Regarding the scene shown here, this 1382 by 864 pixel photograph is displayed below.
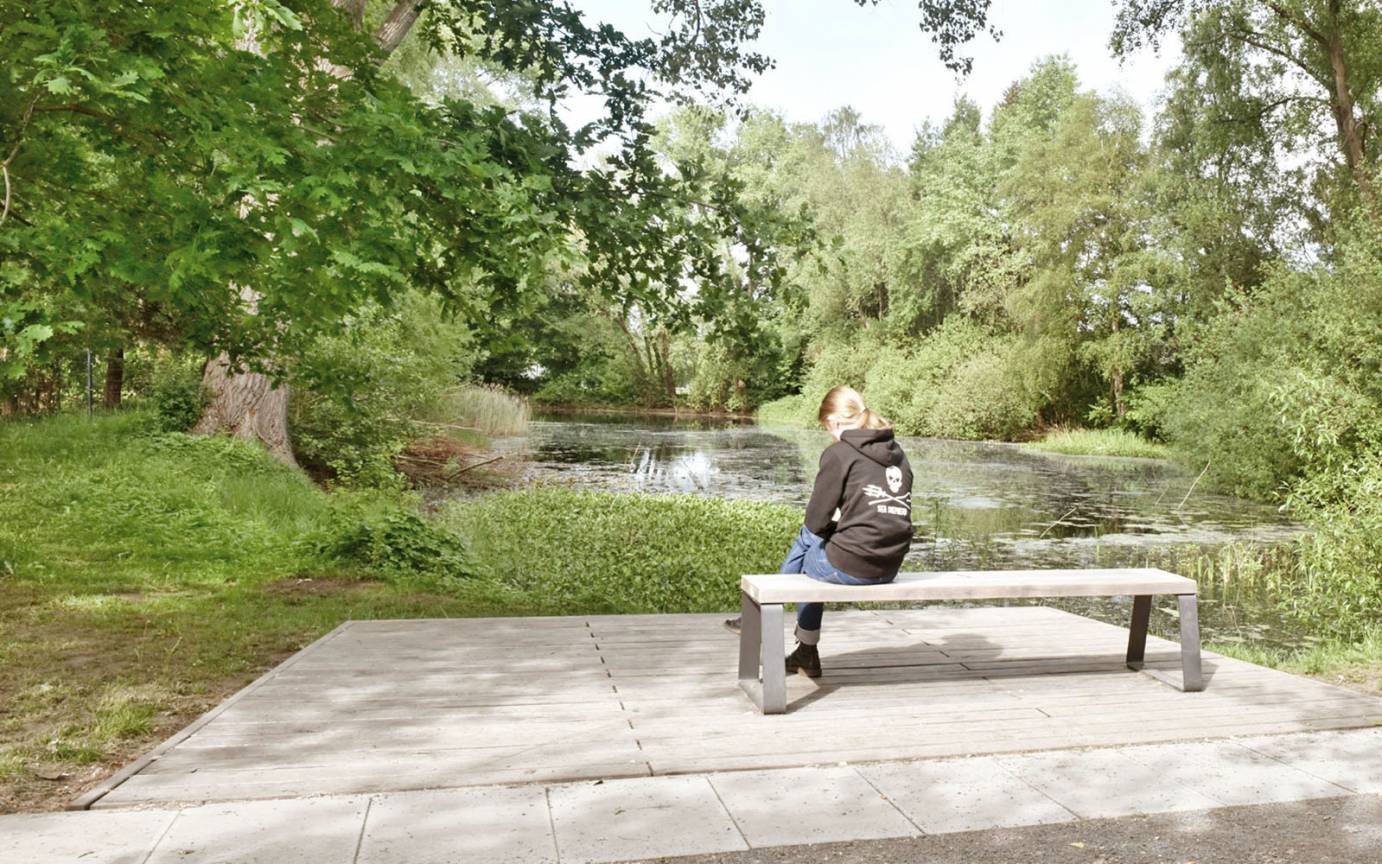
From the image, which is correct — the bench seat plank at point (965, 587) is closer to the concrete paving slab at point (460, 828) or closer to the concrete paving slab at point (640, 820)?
the concrete paving slab at point (640, 820)

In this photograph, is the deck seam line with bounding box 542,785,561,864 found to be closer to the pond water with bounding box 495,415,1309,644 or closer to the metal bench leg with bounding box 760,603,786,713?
the metal bench leg with bounding box 760,603,786,713

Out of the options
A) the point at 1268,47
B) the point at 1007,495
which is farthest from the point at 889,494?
the point at 1268,47

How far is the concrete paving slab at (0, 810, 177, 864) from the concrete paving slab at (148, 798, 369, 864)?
6 cm

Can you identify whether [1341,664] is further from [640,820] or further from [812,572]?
[640,820]

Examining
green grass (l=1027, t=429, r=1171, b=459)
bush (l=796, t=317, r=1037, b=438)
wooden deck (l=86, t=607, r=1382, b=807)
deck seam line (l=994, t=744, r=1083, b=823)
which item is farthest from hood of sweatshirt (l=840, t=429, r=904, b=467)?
bush (l=796, t=317, r=1037, b=438)

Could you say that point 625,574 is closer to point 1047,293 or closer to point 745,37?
point 745,37

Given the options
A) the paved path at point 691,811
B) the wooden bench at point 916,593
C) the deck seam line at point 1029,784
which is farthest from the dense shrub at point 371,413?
the deck seam line at point 1029,784

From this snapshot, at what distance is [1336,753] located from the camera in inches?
148

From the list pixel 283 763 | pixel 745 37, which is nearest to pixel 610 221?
pixel 283 763

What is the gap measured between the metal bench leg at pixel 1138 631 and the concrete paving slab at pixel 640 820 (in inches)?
110

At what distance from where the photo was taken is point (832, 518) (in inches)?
174

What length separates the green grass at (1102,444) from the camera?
92.3 ft

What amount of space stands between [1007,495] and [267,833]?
54.9ft

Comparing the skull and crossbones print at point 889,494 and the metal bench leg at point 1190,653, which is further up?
the skull and crossbones print at point 889,494
